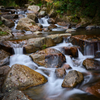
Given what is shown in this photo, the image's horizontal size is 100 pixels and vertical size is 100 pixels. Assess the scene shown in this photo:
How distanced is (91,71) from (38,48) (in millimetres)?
2943

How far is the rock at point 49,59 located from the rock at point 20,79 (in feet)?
3.83

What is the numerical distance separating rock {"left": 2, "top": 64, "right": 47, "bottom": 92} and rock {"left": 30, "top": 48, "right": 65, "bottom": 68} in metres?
1.17

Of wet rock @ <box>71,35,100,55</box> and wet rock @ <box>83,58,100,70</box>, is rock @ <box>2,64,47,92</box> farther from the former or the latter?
wet rock @ <box>71,35,100,55</box>

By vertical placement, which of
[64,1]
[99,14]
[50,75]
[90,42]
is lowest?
[50,75]

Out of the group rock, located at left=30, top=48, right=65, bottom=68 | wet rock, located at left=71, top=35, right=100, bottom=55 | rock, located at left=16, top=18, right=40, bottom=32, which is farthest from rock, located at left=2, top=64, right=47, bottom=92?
rock, located at left=16, top=18, right=40, bottom=32

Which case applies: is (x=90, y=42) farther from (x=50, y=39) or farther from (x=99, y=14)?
(x=99, y=14)

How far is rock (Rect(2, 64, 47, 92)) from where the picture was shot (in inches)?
131

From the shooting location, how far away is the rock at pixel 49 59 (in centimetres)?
489

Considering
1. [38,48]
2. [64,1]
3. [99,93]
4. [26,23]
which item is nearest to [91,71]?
[99,93]

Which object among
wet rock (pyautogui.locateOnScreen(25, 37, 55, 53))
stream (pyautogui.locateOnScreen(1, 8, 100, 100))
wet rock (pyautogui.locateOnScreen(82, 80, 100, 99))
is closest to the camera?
wet rock (pyautogui.locateOnScreen(82, 80, 100, 99))

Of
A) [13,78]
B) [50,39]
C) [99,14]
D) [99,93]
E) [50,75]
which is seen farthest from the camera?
[99,14]

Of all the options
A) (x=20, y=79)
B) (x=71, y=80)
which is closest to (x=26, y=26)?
(x=20, y=79)

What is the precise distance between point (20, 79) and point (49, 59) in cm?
184

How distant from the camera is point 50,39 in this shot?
6535mm
